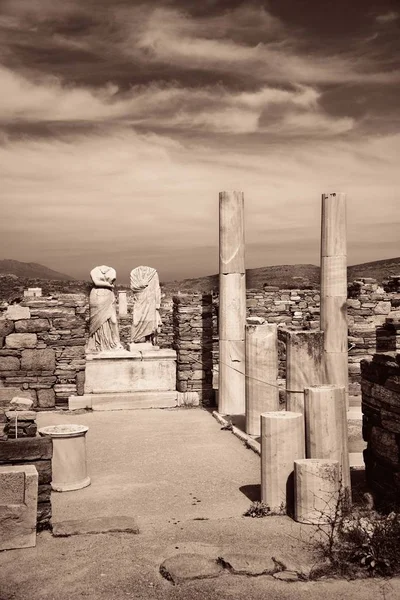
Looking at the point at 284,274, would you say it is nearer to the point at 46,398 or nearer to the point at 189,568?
the point at 46,398

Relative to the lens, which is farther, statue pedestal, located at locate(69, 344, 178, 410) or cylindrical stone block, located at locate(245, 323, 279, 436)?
statue pedestal, located at locate(69, 344, 178, 410)

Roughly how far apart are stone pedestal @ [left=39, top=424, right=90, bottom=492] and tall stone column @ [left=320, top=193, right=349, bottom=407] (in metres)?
5.71

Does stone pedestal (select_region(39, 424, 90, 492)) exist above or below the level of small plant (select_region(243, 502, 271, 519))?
above

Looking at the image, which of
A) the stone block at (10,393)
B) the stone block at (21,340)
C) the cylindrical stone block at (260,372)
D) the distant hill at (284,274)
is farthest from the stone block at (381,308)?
the distant hill at (284,274)

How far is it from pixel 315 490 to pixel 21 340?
7.91m

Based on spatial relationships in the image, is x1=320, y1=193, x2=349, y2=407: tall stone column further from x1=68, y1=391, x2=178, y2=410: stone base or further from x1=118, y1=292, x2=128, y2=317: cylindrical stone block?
x1=118, y1=292, x2=128, y2=317: cylindrical stone block

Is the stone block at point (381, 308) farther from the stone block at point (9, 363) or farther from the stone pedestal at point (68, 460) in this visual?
the stone pedestal at point (68, 460)

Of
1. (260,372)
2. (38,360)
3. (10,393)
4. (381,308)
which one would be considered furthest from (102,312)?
(381,308)

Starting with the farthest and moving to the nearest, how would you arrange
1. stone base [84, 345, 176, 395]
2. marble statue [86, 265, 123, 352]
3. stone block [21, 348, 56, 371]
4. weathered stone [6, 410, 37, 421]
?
marble statue [86, 265, 123, 352], stone base [84, 345, 176, 395], stone block [21, 348, 56, 371], weathered stone [6, 410, 37, 421]

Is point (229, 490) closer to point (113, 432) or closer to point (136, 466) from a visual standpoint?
point (136, 466)

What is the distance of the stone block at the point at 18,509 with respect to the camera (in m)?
5.50

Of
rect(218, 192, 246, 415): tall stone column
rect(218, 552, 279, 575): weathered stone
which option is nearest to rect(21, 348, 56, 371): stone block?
rect(218, 192, 246, 415): tall stone column

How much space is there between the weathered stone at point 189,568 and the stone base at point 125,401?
7.73 metres

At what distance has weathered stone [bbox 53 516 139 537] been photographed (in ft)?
18.9
